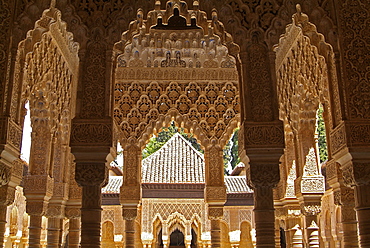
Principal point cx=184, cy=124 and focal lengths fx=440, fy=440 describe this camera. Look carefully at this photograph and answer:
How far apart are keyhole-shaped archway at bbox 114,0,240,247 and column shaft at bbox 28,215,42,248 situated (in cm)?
272

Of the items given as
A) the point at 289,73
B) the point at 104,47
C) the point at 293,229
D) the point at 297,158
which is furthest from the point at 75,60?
the point at 293,229

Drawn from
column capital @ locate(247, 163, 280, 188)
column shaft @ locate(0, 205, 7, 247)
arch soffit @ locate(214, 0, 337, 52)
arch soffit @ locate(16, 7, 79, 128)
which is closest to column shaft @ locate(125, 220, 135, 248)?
arch soffit @ locate(16, 7, 79, 128)

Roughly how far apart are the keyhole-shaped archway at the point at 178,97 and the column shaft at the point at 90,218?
5502 mm

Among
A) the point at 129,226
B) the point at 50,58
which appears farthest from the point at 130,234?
the point at 50,58

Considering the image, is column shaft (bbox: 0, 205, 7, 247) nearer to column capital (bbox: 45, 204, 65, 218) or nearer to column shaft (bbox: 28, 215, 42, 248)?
column shaft (bbox: 28, 215, 42, 248)

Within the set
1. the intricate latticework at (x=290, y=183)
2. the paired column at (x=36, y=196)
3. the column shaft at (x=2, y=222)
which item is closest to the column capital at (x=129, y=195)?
the paired column at (x=36, y=196)

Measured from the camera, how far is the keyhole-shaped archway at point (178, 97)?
1220 cm

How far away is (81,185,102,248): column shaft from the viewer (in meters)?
6.47

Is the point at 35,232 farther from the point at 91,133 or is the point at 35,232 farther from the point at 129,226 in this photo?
the point at 91,133

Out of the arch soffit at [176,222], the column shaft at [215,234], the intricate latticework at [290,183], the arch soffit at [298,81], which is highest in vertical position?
the arch soffit at [298,81]

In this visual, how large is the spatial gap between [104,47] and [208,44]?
552 centimetres

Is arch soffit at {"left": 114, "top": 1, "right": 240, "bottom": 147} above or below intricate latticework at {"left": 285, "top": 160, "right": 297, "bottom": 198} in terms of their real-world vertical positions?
above

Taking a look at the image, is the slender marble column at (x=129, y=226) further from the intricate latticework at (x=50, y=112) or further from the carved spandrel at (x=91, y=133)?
the carved spandrel at (x=91, y=133)

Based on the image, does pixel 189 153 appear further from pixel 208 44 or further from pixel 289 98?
pixel 289 98
